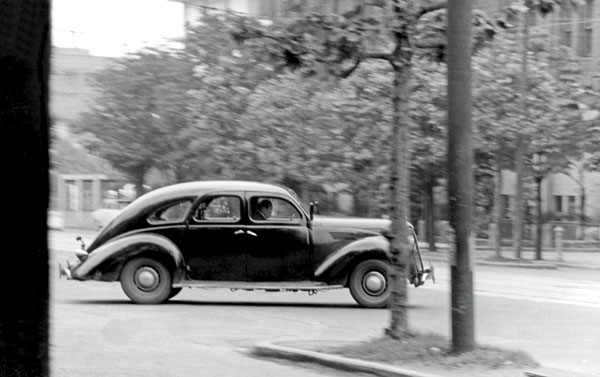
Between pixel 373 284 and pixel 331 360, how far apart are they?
6.36m

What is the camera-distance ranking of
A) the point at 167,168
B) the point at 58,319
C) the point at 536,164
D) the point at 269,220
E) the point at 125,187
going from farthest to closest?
the point at 125,187, the point at 167,168, the point at 536,164, the point at 269,220, the point at 58,319

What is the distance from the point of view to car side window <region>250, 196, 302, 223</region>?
1647 centimetres

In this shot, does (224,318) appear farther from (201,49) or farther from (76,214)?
(76,214)

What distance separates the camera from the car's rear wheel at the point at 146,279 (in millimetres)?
16328

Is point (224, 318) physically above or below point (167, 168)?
below

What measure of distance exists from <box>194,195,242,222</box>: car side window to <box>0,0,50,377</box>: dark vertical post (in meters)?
13.0

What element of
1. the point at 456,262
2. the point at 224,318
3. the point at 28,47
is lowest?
the point at 224,318

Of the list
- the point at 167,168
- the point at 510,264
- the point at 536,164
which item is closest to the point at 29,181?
the point at 510,264

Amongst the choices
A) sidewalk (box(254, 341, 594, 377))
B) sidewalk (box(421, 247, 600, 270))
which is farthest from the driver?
sidewalk (box(421, 247, 600, 270))

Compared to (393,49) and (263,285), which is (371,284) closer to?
(263,285)

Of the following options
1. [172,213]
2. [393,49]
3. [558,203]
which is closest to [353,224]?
[172,213]

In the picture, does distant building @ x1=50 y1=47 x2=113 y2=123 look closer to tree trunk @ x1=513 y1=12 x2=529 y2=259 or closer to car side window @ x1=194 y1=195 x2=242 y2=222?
tree trunk @ x1=513 y1=12 x2=529 y2=259

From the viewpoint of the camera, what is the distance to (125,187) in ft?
180

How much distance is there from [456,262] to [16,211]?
6.62m
